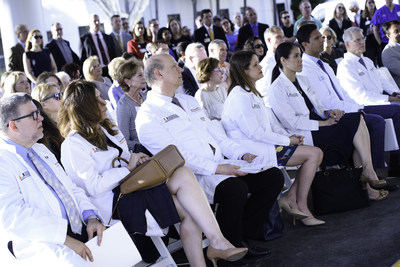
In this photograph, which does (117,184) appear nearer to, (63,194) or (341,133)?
(63,194)

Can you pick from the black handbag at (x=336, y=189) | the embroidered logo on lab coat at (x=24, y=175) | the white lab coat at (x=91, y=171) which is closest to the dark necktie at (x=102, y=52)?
the black handbag at (x=336, y=189)

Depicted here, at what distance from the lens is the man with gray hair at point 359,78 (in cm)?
599

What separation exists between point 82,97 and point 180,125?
2.67 ft

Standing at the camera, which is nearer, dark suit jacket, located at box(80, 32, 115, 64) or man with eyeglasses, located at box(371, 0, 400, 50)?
A: dark suit jacket, located at box(80, 32, 115, 64)

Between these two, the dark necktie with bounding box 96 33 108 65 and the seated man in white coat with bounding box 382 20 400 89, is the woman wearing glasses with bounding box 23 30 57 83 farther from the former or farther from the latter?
the seated man in white coat with bounding box 382 20 400 89

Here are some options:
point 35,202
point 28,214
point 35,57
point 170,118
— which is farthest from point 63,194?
point 35,57

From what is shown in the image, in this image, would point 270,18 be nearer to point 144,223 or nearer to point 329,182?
point 329,182

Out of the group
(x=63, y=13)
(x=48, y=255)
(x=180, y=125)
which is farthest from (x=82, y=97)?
(x=63, y=13)

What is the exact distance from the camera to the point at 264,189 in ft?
13.2

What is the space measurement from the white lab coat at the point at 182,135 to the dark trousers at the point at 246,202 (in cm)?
11

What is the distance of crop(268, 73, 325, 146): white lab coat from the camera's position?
492 centimetres

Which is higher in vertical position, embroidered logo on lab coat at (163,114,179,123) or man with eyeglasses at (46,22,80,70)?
man with eyeglasses at (46,22,80,70)

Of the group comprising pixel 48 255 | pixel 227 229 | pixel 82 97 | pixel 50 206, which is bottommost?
pixel 227 229

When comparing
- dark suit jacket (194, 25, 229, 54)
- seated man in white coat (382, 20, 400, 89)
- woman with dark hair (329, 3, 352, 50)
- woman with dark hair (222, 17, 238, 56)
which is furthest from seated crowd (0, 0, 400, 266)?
woman with dark hair (329, 3, 352, 50)
